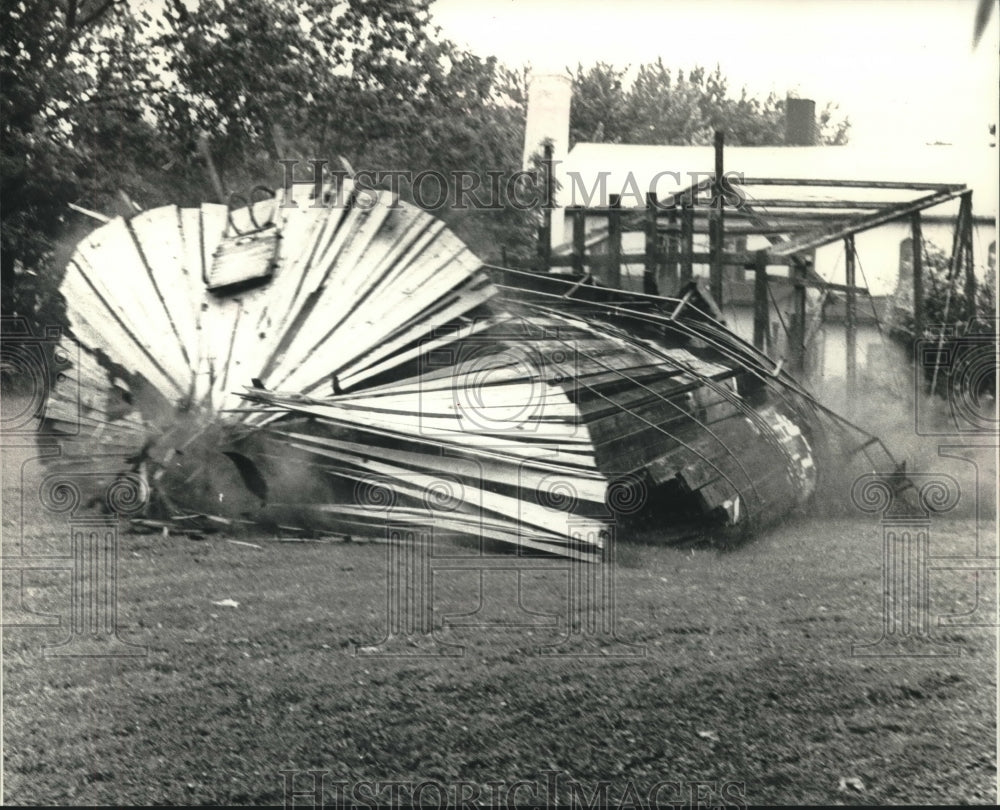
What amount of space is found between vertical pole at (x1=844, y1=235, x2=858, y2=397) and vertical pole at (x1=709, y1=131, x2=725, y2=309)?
1.87 feet

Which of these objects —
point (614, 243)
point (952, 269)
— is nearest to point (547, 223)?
point (614, 243)

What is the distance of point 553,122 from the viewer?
4.46m

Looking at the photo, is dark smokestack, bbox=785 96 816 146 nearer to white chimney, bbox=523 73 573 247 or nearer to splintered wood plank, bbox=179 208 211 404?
white chimney, bbox=523 73 573 247

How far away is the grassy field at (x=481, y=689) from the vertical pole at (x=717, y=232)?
3.72 ft

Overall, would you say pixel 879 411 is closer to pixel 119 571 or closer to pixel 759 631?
pixel 759 631

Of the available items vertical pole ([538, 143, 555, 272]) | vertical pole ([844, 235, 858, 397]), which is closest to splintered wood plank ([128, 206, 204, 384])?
vertical pole ([538, 143, 555, 272])

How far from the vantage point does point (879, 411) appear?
449 cm

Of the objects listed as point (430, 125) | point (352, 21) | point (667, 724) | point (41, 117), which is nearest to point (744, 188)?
point (430, 125)

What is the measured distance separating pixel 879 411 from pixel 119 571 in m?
3.35

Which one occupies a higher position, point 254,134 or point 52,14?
point 52,14

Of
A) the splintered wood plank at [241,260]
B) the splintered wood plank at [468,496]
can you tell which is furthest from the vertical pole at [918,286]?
the splintered wood plank at [241,260]

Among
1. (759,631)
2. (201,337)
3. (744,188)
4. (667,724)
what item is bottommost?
(667,724)

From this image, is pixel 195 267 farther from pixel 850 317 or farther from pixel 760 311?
pixel 850 317

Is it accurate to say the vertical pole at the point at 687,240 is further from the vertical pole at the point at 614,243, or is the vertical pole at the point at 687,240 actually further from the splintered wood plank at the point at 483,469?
the splintered wood plank at the point at 483,469
